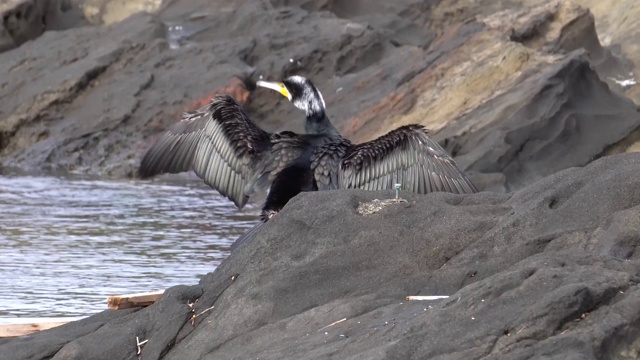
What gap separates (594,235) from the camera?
5.15 metres

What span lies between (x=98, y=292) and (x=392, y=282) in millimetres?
4056

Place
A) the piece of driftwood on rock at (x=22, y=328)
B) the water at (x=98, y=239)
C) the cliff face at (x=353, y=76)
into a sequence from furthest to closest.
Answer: the cliff face at (x=353, y=76) < the water at (x=98, y=239) < the piece of driftwood on rock at (x=22, y=328)

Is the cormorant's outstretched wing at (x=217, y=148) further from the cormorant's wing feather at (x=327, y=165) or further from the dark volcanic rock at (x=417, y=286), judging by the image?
the dark volcanic rock at (x=417, y=286)

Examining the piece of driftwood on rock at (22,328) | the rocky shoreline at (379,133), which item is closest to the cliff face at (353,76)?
the rocky shoreline at (379,133)

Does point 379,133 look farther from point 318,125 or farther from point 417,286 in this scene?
point 417,286

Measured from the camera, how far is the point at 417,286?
5.38m

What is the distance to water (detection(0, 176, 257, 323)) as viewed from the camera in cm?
912

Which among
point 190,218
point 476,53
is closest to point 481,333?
point 190,218

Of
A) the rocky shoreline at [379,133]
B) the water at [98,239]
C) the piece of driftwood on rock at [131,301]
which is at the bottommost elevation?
the water at [98,239]

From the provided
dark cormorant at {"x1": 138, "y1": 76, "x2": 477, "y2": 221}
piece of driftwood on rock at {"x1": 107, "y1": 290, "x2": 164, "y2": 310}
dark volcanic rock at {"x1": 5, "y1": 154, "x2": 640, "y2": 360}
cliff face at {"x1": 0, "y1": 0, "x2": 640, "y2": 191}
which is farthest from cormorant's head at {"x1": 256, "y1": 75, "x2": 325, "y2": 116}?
cliff face at {"x1": 0, "y1": 0, "x2": 640, "y2": 191}

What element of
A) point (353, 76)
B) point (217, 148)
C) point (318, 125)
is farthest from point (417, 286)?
point (353, 76)

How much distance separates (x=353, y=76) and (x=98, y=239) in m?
6.69

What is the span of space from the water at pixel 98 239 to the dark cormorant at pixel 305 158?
1.21 m

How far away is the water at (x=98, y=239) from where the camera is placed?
9117 millimetres
